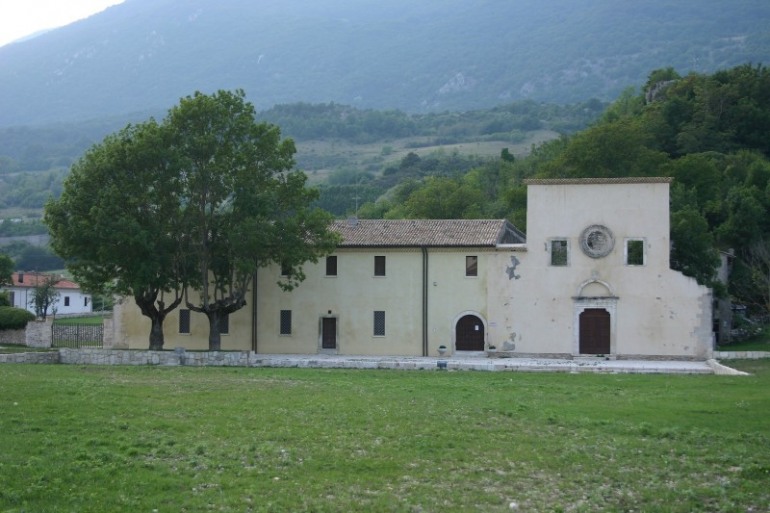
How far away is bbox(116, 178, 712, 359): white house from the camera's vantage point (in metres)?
54.0

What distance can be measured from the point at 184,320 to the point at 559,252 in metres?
20.4

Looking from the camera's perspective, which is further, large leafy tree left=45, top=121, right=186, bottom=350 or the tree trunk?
the tree trunk

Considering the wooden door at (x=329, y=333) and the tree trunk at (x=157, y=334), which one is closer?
the tree trunk at (x=157, y=334)

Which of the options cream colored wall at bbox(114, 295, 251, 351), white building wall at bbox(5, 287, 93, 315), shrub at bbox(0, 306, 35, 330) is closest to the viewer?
shrub at bbox(0, 306, 35, 330)

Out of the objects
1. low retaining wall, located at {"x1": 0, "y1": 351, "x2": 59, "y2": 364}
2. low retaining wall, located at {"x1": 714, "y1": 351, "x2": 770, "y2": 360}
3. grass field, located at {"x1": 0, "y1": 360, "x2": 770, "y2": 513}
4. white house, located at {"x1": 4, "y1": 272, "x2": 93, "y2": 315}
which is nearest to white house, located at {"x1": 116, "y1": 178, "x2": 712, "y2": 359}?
low retaining wall, located at {"x1": 714, "y1": 351, "x2": 770, "y2": 360}

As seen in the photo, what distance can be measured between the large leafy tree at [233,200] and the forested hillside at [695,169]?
21400 millimetres

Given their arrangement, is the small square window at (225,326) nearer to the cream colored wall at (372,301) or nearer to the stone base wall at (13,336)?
the cream colored wall at (372,301)

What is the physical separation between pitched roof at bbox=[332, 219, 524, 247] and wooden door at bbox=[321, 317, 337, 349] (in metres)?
4.23

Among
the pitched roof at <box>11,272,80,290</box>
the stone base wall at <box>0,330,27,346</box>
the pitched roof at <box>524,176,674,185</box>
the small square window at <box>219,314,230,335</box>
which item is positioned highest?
the pitched roof at <box>524,176,674,185</box>

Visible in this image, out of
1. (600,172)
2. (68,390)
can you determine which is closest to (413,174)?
(600,172)

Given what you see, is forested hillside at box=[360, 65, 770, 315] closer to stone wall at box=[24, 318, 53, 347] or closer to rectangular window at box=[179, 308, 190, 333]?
rectangular window at box=[179, 308, 190, 333]

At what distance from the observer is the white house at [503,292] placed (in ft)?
177

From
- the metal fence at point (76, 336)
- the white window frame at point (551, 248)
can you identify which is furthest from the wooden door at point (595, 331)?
the metal fence at point (76, 336)

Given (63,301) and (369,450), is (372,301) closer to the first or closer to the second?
(369,450)
